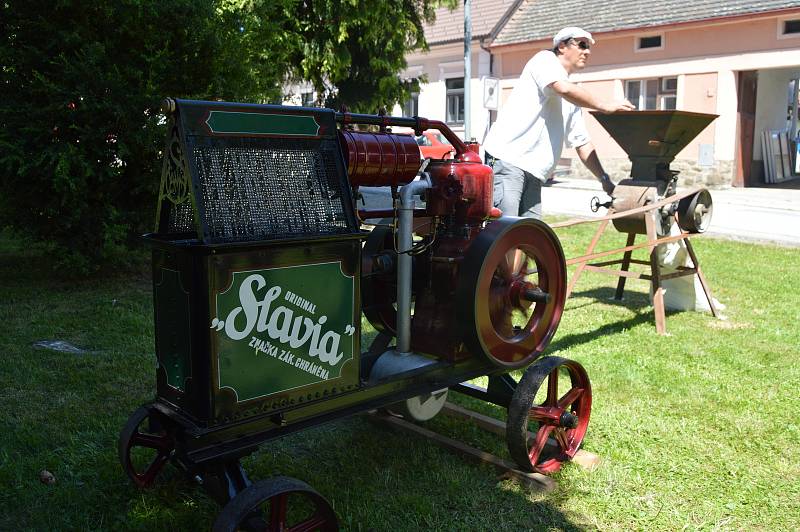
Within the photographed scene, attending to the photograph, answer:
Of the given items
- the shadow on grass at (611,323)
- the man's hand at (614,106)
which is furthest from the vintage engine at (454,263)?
the shadow on grass at (611,323)

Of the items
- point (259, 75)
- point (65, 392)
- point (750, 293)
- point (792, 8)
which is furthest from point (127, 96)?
point (792, 8)

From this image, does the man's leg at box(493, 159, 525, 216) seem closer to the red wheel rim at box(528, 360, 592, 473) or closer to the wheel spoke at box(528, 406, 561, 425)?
the red wheel rim at box(528, 360, 592, 473)

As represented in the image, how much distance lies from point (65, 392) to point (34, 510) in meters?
1.22

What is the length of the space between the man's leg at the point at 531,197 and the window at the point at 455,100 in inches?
715

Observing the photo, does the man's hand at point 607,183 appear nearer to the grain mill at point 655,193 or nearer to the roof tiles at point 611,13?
the grain mill at point 655,193

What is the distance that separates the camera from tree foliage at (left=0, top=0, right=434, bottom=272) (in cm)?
557

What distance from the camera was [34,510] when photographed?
8.93 ft

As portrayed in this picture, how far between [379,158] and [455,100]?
20327 mm

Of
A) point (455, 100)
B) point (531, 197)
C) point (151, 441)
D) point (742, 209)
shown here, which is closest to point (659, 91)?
point (742, 209)

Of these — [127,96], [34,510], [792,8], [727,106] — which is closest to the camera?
[34,510]

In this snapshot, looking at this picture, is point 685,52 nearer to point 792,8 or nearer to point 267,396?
point 792,8

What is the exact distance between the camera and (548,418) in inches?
124

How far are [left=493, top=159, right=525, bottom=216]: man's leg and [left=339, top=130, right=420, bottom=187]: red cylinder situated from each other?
57.1 inches

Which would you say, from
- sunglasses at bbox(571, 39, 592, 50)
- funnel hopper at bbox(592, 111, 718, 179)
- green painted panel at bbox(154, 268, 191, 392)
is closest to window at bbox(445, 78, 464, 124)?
funnel hopper at bbox(592, 111, 718, 179)
